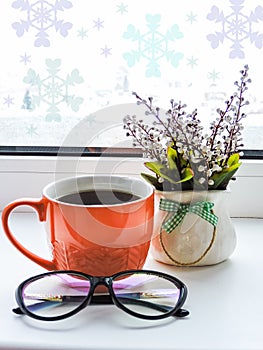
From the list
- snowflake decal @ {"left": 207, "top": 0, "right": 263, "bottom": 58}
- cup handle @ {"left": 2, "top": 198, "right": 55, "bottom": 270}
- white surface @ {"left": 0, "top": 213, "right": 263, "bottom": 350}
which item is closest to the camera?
white surface @ {"left": 0, "top": 213, "right": 263, "bottom": 350}

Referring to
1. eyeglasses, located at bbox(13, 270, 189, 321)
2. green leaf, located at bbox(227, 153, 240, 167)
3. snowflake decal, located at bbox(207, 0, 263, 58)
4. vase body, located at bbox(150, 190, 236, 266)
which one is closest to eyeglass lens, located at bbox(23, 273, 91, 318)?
eyeglasses, located at bbox(13, 270, 189, 321)

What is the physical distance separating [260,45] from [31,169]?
1.39 feet

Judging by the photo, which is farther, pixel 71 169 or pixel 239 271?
pixel 71 169

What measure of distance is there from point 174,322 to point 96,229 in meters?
0.14

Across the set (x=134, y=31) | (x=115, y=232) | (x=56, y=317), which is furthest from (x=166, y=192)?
(x=134, y=31)

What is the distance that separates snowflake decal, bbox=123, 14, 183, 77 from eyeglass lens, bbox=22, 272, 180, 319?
0.39 metres

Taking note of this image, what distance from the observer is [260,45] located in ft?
3.23

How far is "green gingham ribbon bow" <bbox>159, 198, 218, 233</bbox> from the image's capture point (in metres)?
0.78

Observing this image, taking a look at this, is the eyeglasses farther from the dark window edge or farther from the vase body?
the dark window edge

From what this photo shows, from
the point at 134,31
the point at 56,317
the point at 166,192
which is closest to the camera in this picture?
the point at 56,317

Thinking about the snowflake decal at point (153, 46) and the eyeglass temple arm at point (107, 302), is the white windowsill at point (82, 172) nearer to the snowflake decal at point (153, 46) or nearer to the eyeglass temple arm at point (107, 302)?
→ the snowflake decal at point (153, 46)

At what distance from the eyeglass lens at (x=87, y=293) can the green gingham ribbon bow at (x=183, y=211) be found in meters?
0.08

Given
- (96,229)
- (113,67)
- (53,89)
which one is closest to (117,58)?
(113,67)

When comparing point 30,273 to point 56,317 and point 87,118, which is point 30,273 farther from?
point 87,118
